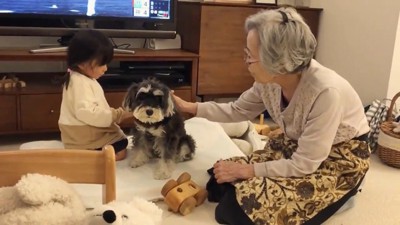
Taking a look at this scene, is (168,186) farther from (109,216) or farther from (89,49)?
(109,216)

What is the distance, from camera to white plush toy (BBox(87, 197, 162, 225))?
97 cm

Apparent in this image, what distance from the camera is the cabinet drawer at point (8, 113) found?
2.55m

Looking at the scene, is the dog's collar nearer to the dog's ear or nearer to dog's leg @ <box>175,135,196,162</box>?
the dog's ear

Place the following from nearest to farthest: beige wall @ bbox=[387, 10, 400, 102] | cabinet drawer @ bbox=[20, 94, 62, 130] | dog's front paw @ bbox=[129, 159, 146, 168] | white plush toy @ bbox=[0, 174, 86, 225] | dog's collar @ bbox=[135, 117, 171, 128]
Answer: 1. white plush toy @ bbox=[0, 174, 86, 225]
2. dog's collar @ bbox=[135, 117, 171, 128]
3. dog's front paw @ bbox=[129, 159, 146, 168]
4. cabinet drawer @ bbox=[20, 94, 62, 130]
5. beige wall @ bbox=[387, 10, 400, 102]

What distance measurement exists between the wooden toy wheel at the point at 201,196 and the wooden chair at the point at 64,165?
816mm

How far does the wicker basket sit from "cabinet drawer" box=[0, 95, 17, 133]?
7.13 ft

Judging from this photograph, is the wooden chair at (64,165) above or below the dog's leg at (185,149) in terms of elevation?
above

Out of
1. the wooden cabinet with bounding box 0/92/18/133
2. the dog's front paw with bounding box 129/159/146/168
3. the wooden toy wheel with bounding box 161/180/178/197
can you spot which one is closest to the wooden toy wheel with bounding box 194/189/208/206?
the wooden toy wheel with bounding box 161/180/178/197

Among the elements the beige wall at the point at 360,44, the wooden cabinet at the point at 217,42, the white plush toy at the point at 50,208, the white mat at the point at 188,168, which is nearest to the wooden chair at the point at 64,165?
the white plush toy at the point at 50,208

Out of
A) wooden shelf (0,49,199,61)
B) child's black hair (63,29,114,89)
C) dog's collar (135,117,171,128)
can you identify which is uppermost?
child's black hair (63,29,114,89)

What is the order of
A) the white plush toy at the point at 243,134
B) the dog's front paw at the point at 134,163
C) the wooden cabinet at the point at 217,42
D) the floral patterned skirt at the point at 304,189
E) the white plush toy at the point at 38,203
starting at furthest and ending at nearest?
the wooden cabinet at the point at 217,42
the white plush toy at the point at 243,134
the dog's front paw at the point at 134,163
the floral patterned skirt at the point at 304,189
the white plush toy at the point at 38,203

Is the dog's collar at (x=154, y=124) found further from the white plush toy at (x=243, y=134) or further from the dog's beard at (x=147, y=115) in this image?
the white plush toy at (x=243, y=134)

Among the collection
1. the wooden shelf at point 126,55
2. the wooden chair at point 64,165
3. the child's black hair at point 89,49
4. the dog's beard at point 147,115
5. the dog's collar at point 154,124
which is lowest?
the dog's collar at point 154,124

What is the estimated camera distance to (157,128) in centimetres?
190
